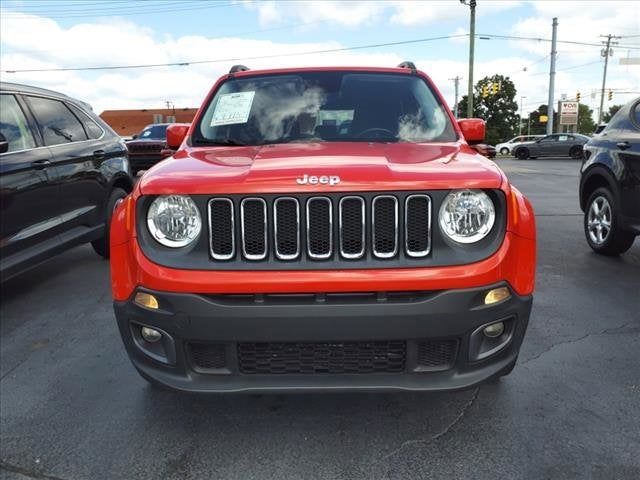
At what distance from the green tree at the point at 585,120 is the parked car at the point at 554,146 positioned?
89057 mm

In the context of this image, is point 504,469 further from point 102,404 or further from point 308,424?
point 102,404

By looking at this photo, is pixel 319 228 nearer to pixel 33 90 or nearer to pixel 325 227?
pixel 325 227

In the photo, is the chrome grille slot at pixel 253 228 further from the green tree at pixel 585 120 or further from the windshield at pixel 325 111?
the green tree at pixel 585 120

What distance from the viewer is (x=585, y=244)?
22.5ft

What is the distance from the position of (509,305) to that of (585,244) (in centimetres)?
509

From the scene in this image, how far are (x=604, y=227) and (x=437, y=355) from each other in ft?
14.7

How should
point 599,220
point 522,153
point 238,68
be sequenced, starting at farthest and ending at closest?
point 522,153
point 599,220
point 238,68

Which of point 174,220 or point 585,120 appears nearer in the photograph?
point 174,220

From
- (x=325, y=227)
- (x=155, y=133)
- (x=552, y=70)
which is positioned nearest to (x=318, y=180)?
(x=325, y=227)

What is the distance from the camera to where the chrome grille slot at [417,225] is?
→ 2.30m

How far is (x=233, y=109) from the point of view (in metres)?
3.61

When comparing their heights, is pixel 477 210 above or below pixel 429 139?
below

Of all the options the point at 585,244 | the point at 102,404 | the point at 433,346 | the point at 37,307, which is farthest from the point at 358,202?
the point at 585,244

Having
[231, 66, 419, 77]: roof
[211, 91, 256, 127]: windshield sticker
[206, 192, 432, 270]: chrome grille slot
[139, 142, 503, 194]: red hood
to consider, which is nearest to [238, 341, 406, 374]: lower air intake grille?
[206, 192, 432, 270]: chrome grille slot
